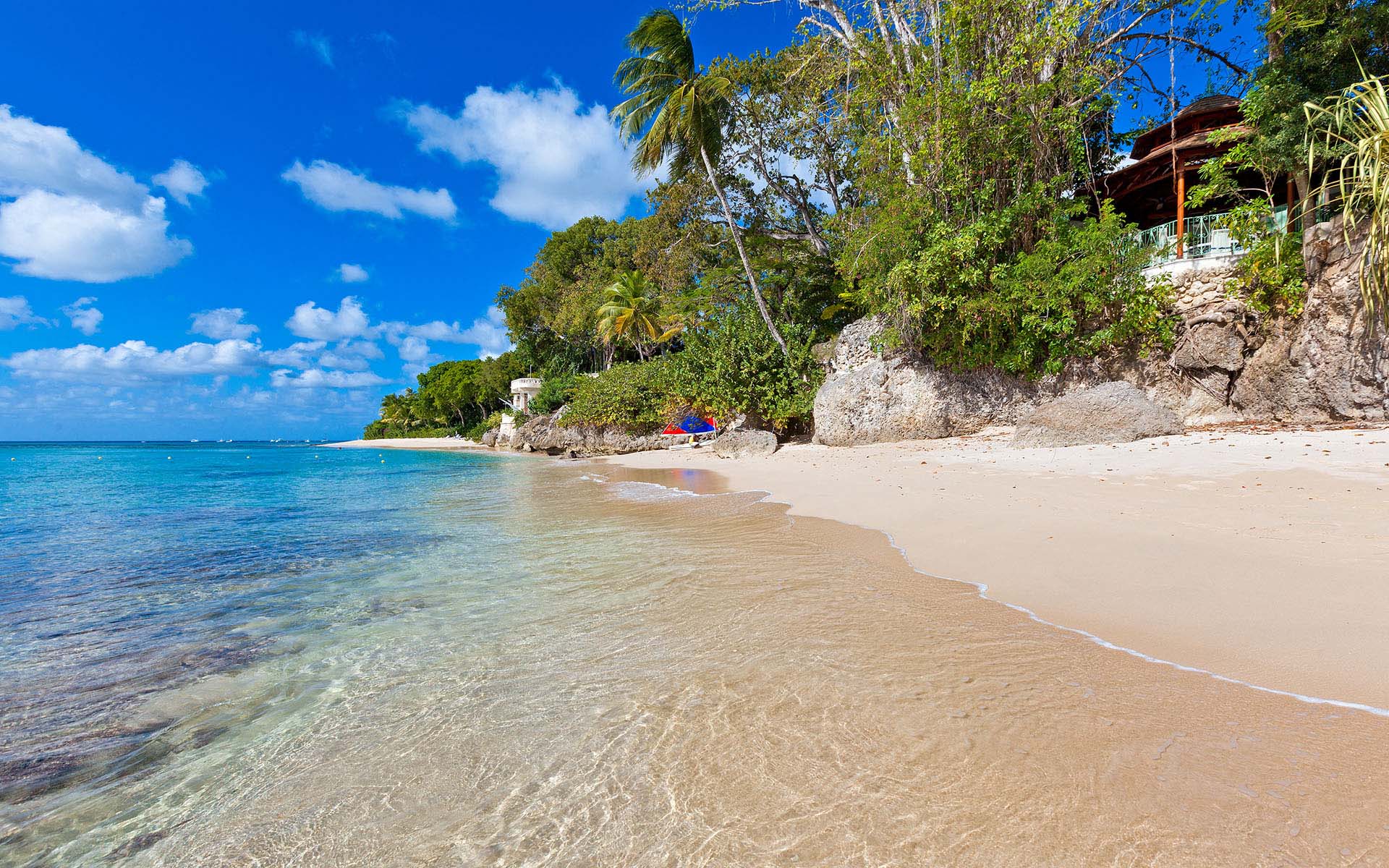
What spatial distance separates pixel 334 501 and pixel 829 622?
12359 mm

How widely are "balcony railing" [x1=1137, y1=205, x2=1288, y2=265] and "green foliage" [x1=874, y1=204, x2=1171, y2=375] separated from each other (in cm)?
79

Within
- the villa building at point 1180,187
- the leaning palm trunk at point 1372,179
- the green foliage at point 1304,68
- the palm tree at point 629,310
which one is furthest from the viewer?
the palm tree at point 629,310

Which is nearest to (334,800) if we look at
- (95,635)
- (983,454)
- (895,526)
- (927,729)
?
(927,729)

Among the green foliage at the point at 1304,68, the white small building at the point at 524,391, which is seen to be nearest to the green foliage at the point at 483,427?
the white small building at the point at 524,391

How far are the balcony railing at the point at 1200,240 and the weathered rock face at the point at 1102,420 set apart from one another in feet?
13.6

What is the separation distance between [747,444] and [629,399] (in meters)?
10.8

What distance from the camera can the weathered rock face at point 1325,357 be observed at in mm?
9836

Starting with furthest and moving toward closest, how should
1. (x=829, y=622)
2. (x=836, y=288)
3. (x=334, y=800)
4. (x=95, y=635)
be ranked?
(x=836, y=288) < (x=95, y=635) < (x=829, y=622) < (x=334, y=800)

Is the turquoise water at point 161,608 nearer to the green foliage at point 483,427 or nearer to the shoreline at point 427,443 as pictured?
the shoreline at point 427,443

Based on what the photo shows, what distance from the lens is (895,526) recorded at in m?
6.17

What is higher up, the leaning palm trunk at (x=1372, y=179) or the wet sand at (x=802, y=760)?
the leaning palm trunk at (x=1372, y=179)

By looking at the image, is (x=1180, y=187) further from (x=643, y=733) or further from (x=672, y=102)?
(x=643, y=733)

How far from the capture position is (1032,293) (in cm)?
1242

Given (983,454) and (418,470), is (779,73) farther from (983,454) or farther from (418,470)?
(418,470)
